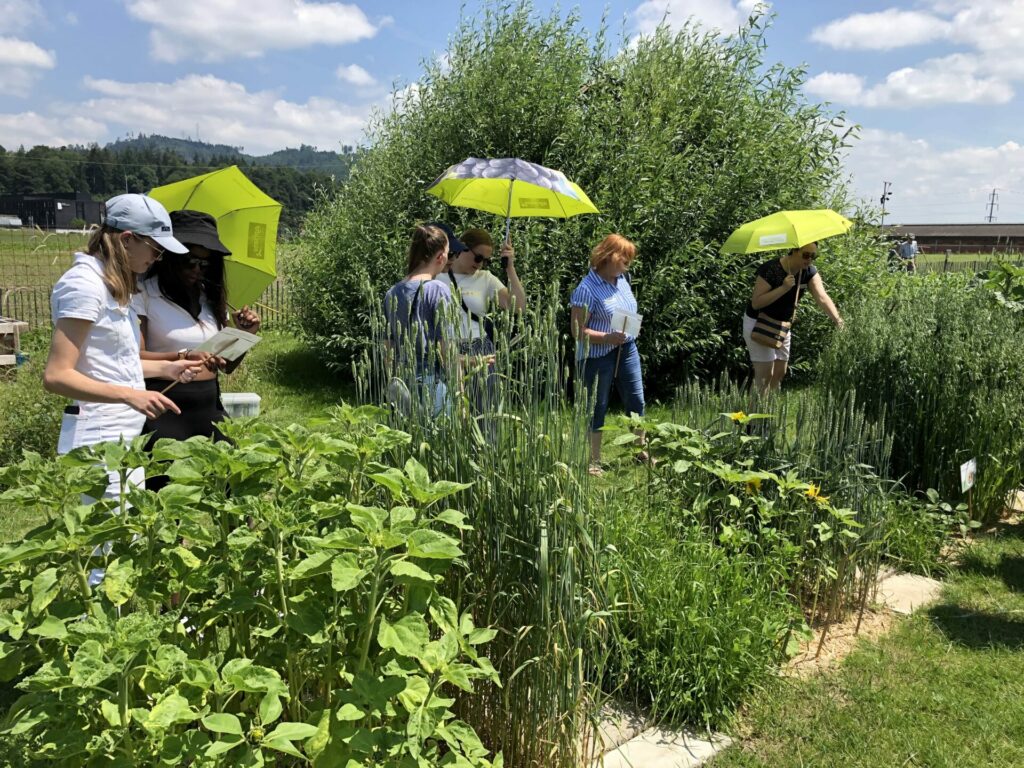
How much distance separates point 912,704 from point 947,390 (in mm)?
2303

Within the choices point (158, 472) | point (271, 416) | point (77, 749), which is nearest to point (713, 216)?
point (271, 416)

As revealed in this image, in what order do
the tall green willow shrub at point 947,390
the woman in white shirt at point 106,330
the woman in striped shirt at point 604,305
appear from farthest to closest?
the woman in striped shirt at point 604,305 → the tall green willow shrub at point 947,390 → the woman in white shirt at point 106,330

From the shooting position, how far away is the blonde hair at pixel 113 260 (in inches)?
105

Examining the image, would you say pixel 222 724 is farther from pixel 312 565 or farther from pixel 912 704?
pixel 912 704

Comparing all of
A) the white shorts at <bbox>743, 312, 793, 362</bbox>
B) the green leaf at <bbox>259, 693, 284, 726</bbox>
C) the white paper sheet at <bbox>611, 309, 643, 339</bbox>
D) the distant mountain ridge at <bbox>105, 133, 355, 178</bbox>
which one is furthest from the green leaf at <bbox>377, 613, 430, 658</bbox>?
the distant mountain ridge at <bbox>105, 133, 355, 178</bbox>

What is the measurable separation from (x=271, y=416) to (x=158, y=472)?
5.85 meters

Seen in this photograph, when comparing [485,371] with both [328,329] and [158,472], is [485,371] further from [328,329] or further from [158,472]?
[328,329]

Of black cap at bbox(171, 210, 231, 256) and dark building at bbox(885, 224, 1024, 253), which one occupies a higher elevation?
dark building at bbox(885, 224, 1024, 253)

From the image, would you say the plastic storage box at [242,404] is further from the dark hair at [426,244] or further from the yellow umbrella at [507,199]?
the dark hair at [426,244]

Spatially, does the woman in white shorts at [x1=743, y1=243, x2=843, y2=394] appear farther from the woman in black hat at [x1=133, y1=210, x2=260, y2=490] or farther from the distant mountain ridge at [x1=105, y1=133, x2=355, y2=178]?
the distant mountain ridge at [x1=105, y1=133, x2=355, y2=178]

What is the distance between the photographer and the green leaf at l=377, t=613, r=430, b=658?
1475 mm

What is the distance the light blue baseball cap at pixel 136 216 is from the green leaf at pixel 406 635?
6.01ft

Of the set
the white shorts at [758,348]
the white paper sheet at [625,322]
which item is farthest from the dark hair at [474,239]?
the white shorts at [758,348]

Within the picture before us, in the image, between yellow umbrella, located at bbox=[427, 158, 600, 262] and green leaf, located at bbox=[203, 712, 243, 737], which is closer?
green leaf, located at bbox=[203, 712, 243, 737]
